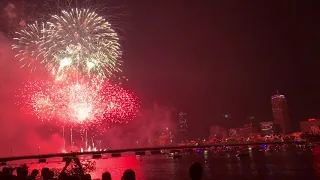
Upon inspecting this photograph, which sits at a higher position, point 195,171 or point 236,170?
point 195,171

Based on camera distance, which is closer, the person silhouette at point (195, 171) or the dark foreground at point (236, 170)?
the person silhouette at point (195, 171)

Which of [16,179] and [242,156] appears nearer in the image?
[16,179]

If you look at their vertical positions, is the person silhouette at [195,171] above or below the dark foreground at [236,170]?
above

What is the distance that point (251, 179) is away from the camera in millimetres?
57875

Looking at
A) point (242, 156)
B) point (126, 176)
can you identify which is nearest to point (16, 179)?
point (126, 176)

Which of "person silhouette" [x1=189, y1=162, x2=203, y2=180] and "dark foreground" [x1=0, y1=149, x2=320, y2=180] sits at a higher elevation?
"person silhouette" [x1=189, y1=162, x2=203, y2=180]

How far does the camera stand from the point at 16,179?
22719 mm

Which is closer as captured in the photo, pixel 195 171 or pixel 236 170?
pixel 195 171

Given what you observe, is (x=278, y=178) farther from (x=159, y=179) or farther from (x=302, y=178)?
(x=159, y=179)

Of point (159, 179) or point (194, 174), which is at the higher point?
point (194, 174)

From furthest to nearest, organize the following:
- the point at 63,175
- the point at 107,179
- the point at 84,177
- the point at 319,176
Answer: the point at 319,176 → the point at 63,175 → the point at 84,177 → the point at 107,179

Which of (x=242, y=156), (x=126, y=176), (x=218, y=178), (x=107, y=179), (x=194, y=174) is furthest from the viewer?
(x=242, y=156)

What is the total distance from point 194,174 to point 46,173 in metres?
13.3

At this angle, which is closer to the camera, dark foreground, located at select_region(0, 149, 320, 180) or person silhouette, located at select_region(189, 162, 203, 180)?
person silhouette, located at select_region(189, 162, 203, 180)
